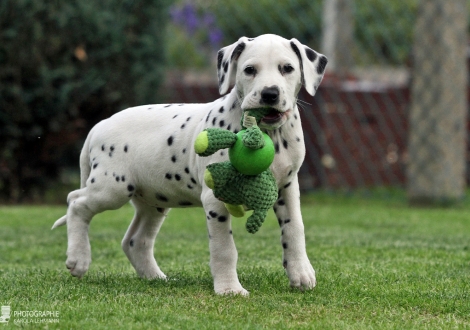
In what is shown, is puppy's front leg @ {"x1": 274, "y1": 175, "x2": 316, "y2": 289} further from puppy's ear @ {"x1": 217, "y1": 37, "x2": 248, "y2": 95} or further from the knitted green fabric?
puppy's ear @ {"x1": 217, "y1": 37, "x2": 248, "y2": 95}

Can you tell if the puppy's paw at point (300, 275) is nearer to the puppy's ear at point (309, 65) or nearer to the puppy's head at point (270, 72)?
the puppy's head at point (270, 72)

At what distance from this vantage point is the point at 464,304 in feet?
12.9

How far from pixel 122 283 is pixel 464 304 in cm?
177

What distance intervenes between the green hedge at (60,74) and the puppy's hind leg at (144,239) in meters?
5.08

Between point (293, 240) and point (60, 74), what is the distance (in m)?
6.11

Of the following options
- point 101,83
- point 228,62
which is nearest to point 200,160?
point 228,62

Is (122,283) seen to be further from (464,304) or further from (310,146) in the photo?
(310,146)

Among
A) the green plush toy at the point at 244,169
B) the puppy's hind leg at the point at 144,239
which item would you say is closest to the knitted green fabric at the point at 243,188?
the green plush toy at the point at 244,169

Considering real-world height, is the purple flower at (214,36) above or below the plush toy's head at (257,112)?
above

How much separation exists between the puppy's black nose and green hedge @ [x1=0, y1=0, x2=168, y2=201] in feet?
20.1

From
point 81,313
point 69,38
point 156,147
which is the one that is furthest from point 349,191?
point 81,313

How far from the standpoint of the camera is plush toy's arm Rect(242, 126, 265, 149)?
3842 mm

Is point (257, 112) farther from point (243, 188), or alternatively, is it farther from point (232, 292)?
point (232, 292)

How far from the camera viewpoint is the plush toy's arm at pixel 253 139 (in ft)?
12.6
